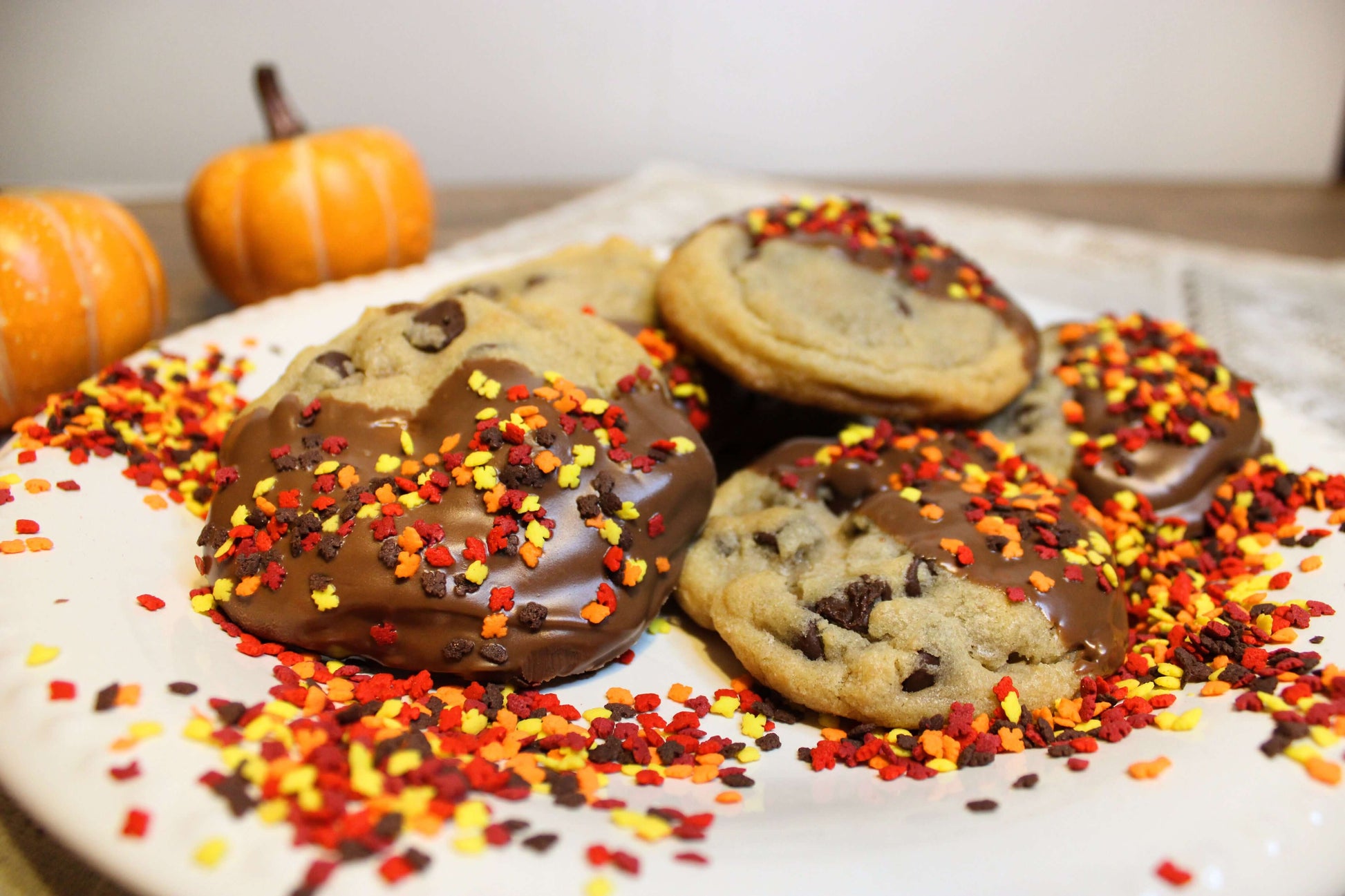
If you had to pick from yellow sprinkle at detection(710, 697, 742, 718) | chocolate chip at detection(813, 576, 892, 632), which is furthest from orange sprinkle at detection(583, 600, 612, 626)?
chocolate chip at detection(813, 576, 892, 632)

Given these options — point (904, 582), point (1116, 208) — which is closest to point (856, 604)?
point (904, 582)

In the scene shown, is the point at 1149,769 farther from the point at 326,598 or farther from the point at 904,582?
the point at 326,598

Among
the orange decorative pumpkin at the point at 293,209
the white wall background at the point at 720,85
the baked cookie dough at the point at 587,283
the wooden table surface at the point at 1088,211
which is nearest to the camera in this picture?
the baked cookie dough at the point at 587,283

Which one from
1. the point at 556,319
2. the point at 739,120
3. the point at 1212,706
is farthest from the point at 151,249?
the point at 739,120

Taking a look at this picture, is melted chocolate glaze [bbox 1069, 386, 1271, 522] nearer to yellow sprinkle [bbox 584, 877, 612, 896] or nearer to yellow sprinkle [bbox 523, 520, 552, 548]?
yellow sprinkle [bbox 523, 520, 552, 548]

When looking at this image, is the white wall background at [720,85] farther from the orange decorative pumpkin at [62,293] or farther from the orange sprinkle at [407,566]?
the orange sprinkle at [407,566]

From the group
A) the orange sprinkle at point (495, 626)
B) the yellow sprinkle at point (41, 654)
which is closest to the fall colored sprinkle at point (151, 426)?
the yellow sprinkle at point (41, 654)
